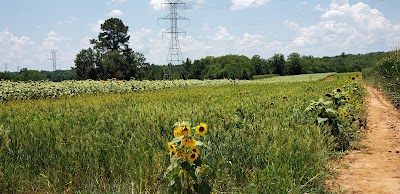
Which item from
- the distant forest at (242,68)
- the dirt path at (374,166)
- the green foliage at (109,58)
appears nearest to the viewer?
the dirt path at (374,166)

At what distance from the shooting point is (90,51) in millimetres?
68938

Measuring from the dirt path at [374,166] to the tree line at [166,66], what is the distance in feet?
76.4

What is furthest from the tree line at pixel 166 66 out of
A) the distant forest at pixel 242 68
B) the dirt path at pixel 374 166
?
the dirt path at pixel 374 166

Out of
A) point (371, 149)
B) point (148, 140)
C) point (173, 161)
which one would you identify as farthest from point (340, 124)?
point (173, 161)

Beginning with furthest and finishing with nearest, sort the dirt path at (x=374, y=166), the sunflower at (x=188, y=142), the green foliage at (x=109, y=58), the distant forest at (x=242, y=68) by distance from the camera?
the distant forest at (x=242, y=68) < the green foliage at (x=109, y=58) < the dirt path at (x=374, y=166) < the sunflower at (x=188, y=142)

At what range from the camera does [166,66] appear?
116125mm

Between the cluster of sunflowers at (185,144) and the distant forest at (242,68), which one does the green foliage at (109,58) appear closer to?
the distant forest at (242,68)

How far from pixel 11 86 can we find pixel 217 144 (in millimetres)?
17496

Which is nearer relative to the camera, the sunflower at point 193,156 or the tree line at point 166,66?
the sunflower at point 193,156

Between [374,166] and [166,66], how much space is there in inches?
4402

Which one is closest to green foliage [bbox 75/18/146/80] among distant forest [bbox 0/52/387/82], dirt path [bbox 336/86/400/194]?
distant forest [bbox 0/52/387/82]

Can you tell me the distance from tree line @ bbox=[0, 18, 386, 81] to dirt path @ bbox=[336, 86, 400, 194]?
23293 mm

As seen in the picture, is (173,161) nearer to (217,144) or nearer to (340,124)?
(217,144)

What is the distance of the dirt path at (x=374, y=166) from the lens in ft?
15.2
